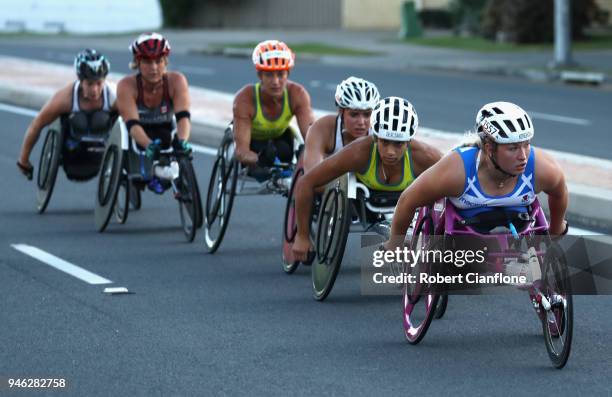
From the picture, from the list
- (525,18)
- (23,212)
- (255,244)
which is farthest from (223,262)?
(525,18)

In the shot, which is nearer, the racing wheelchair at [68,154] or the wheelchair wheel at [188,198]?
the wheelchair wheel at [188,198]

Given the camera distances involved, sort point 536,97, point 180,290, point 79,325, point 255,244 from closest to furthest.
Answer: point 79,325 < point 180,290 < point 255,244 < point 536,97

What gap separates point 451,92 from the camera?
25.7 m

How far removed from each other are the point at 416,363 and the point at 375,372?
0.31m

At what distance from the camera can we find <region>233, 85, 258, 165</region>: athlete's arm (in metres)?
11.8

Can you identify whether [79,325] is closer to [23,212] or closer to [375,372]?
[375,372]

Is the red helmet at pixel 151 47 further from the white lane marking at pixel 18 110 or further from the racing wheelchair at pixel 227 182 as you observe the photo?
the white lane marking at pixel 18 110

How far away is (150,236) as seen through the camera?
13.0m

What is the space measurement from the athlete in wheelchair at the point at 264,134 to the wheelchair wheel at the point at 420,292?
10.3ft

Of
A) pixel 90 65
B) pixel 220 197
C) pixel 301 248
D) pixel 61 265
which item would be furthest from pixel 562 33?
pixel 301 248

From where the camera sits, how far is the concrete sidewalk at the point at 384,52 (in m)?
30.2

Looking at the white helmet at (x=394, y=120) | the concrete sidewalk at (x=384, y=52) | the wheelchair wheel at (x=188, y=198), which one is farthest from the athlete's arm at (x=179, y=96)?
the concrete sidewalk at (x=384, y=52)

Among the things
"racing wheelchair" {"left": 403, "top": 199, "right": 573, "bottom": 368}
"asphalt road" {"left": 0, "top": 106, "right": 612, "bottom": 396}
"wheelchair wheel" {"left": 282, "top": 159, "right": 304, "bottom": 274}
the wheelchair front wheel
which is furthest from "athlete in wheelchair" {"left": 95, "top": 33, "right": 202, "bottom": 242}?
"racing wheelchair" {"left": 403, "top": 199, "right": 573, "bottom": 368}

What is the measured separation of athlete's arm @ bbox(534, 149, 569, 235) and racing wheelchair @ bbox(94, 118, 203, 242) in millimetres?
4550
